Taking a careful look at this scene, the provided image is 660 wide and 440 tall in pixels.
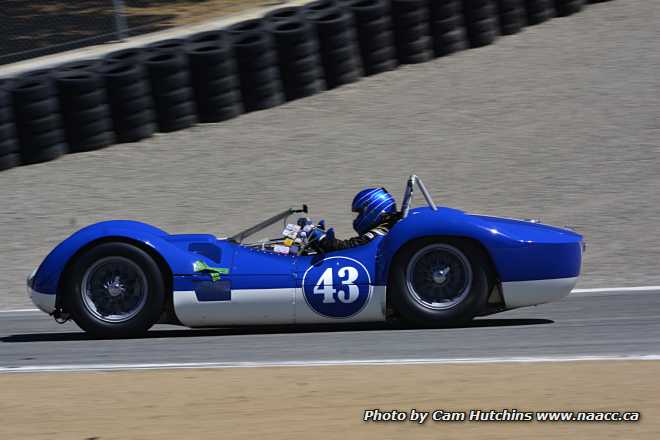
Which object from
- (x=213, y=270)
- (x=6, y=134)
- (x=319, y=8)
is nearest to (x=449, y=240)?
(x=213, y=270)

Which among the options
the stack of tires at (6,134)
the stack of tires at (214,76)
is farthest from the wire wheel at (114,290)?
the stack of tires at (214,76)

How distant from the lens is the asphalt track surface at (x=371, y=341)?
23.0 ft

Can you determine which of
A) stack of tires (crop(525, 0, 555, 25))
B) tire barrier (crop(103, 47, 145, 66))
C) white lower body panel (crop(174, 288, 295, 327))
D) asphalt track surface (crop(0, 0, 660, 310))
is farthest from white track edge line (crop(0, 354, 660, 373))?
stack of tires (crop(525, 0, 555, 25))

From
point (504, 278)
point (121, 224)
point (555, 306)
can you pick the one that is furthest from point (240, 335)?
point (555, 306)

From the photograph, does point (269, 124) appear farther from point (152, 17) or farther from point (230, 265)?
point (230, 265)

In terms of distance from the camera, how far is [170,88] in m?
13.1

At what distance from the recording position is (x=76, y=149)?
13.1m

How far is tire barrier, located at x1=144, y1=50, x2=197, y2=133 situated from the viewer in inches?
509

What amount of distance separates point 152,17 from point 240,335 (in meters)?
8.73

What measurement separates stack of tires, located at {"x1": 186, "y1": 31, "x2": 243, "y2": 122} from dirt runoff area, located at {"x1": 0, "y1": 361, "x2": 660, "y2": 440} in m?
6.82

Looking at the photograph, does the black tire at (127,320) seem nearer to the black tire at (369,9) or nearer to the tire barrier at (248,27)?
the tire barrier at (248,27)

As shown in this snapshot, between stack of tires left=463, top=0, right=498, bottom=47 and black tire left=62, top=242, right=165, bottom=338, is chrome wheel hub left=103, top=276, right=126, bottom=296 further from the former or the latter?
stack of tires left=463, top=0, right=498, bottom=47

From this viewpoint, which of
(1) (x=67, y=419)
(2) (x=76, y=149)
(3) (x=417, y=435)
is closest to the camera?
(3) (x=417, y=435)

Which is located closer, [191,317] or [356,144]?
[191,317]
